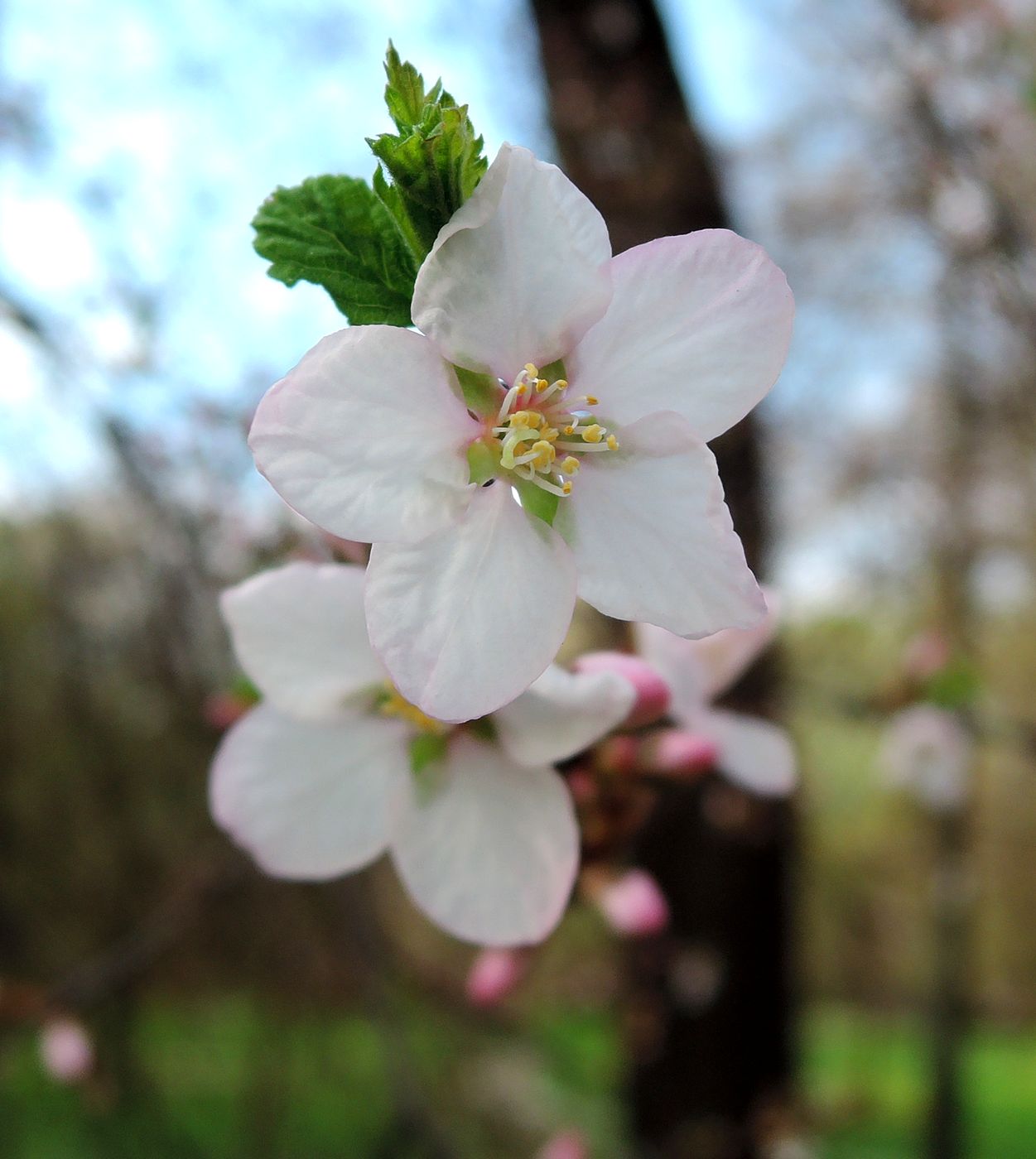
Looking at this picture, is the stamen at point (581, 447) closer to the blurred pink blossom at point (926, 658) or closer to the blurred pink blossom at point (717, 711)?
the blurred pink blossom at point (717, 711)

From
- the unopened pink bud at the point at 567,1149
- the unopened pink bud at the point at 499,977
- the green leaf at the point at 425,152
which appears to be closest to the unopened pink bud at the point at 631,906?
the unopened pink bud at the point at 499,977

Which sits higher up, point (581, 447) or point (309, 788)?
point (581, 447)

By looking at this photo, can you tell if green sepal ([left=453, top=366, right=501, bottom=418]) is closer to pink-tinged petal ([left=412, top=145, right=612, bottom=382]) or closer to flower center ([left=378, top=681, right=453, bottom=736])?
pink-tinged petal ([left=412, top=145, right=612, bottom=382])

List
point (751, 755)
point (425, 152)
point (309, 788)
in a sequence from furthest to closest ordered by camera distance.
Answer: point (751, 755) → point (309, 788) → point (425, 152)

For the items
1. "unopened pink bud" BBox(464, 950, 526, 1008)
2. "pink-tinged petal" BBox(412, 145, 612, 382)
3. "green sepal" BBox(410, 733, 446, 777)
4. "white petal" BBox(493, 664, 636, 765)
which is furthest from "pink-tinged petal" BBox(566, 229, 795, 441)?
"unopened pink bud" BBox(464, 950, 526, 1008)

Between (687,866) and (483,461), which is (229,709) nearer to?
(483,461)

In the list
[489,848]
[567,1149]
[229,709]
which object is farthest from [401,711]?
[567,1149]

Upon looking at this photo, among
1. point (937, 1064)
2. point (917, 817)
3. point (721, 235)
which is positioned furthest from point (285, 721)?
point (917, 817)
